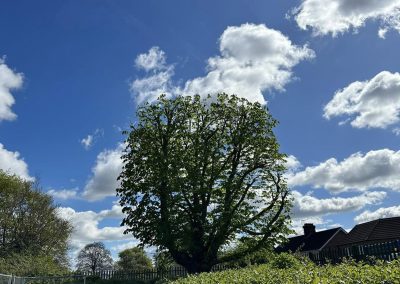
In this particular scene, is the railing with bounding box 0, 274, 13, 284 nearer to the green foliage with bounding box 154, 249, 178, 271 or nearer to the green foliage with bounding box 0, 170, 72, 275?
the green foliage with bounding box 154, 249, 178, 271

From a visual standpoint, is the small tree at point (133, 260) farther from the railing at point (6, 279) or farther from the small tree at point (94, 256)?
the railing at point (6, 279)

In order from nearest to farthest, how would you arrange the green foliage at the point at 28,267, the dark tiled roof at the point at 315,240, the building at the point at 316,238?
the green foliage at the point at 28,267, the building at the point at 316,238, the dark tiled roof at the point at 315,240

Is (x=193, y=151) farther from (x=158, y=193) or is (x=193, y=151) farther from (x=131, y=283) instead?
(x=131, y=283)

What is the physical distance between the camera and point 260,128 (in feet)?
102

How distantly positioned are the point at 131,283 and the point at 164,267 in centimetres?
326

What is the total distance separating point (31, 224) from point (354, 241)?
35922mm

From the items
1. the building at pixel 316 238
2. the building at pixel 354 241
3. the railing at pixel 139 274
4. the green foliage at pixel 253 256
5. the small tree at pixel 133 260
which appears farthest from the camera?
the small tree at pixel 133 260

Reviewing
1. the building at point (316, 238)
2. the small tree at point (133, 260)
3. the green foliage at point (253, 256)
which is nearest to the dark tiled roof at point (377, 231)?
the building at point (316, 238)

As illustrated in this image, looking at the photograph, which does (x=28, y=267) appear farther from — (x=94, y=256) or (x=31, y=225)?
(x=94, y=256)

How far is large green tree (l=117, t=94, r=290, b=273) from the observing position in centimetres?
2856

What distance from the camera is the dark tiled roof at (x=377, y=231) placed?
143 ft

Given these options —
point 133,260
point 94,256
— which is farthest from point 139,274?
point 133,260

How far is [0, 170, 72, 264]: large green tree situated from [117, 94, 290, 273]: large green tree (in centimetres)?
1793

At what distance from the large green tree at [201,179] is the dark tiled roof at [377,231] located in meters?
19.2
